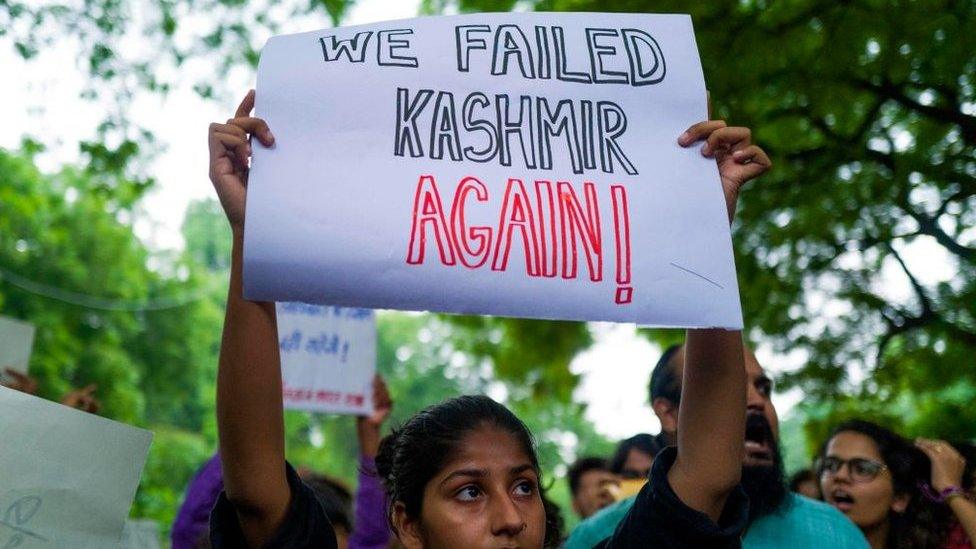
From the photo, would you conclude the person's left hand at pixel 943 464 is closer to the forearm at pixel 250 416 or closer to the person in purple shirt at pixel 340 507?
the person in purple shirt at pixel 340 507

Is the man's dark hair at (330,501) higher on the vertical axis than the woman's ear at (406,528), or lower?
higher

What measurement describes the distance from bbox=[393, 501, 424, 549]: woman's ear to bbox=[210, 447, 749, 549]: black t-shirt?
215mm

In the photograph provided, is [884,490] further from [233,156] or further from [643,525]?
[233,156]

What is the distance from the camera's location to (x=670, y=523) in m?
2.16

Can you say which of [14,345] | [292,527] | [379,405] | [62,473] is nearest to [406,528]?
[292,527]

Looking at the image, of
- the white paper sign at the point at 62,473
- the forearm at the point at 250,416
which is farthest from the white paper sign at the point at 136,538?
the forearm at the point at 250,416

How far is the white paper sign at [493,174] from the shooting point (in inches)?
81.4

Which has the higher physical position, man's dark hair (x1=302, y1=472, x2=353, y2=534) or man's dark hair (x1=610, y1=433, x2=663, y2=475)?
man's dark hair (x1=610, y1=433, x2=663, y2=475)

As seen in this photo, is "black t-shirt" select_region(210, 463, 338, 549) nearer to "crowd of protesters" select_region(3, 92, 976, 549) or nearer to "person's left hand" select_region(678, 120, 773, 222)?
"crowd of protesters" select_region(3, 92, 976, 549)

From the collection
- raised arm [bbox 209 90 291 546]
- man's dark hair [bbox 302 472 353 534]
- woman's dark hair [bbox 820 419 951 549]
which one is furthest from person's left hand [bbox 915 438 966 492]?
raised arm [bbox 209 90 291 546]

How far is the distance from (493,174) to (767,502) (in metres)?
1.30

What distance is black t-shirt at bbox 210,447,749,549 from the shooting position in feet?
6.88

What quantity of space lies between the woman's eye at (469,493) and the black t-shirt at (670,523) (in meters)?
0.27

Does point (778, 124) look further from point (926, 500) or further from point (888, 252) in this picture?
point (926, 500)
